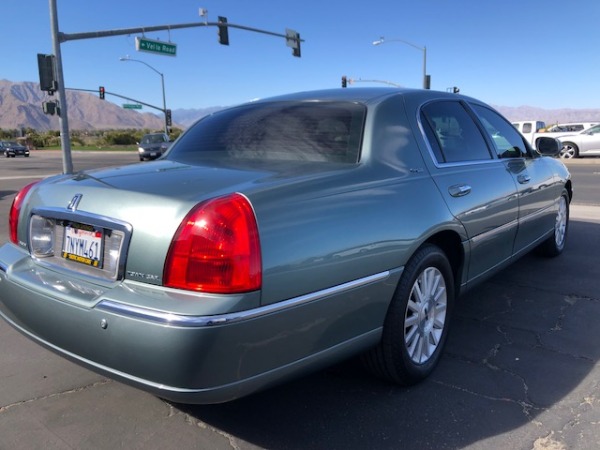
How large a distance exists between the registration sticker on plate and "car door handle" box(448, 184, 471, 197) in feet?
6.48

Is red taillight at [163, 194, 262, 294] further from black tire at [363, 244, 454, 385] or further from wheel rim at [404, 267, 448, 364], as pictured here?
wheel rim at [404, 267, 448, 364]

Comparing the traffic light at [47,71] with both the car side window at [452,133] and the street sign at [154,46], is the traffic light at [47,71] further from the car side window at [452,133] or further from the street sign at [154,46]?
the car side window at [452,133]

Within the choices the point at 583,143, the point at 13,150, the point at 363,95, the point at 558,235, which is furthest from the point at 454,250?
the point at 13,150

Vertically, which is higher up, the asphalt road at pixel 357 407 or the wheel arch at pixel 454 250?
the wheel arch at pixel 454 250

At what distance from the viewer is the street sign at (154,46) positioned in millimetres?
20267

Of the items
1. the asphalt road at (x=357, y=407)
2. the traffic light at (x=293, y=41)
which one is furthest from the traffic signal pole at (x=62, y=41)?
the asphalt road at (x=357, y=407)

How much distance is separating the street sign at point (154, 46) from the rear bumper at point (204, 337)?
19815 mm

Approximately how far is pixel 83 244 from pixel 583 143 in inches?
959

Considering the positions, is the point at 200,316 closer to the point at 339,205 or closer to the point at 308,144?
the point at 339,205

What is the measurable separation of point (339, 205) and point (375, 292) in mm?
468

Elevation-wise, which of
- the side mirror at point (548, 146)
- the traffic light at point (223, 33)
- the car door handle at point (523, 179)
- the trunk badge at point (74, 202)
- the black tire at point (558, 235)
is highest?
the traffic light at point (223, 33)

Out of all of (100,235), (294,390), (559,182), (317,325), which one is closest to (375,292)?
(317,325)

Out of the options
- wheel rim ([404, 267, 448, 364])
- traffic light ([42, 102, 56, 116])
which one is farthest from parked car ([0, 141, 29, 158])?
wheel rim ([404, 267, 448, 364])

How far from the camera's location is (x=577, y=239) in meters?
6.57
